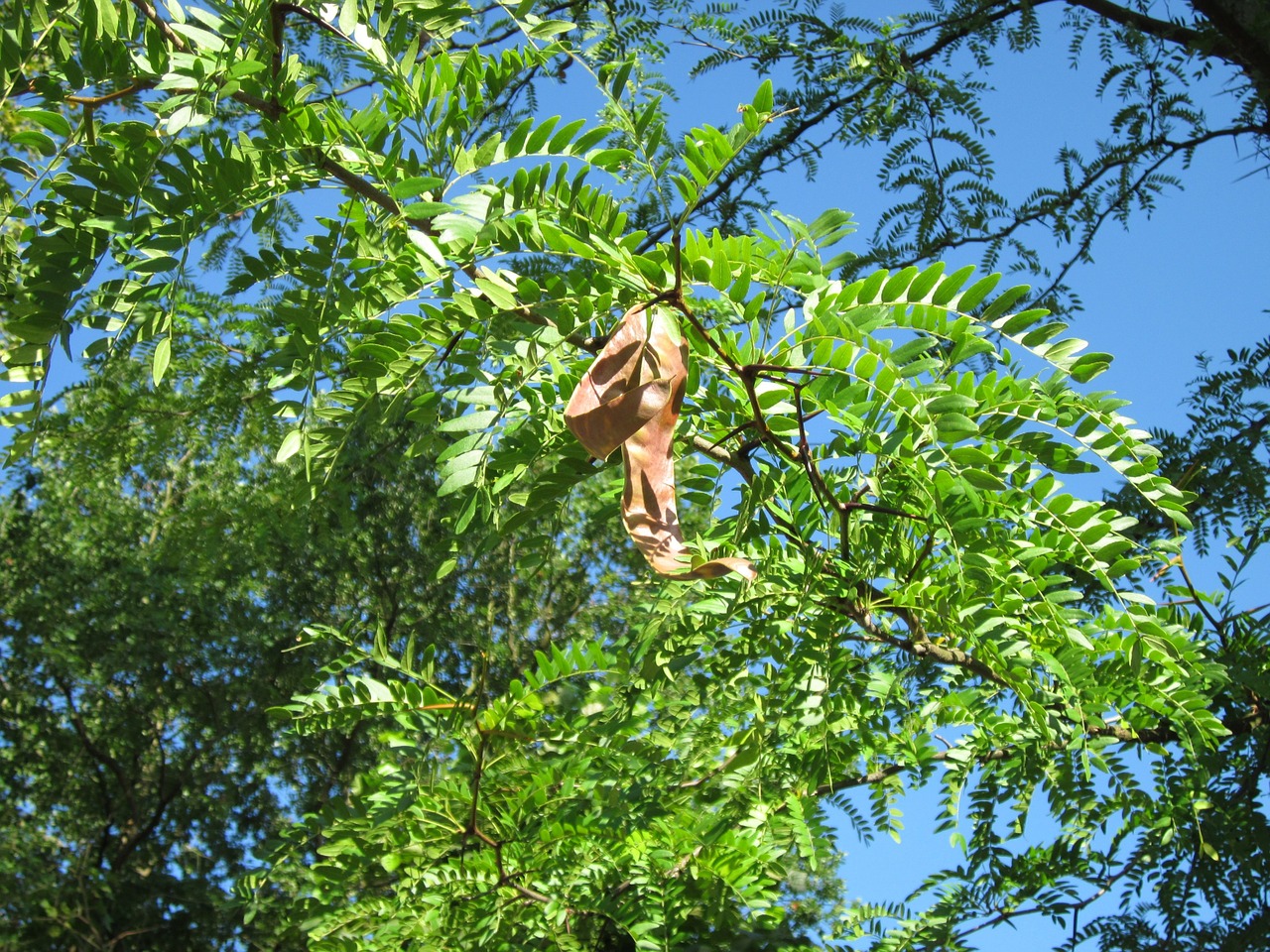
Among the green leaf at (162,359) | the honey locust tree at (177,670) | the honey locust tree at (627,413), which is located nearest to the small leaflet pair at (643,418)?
the honey locust tree at (627,413)

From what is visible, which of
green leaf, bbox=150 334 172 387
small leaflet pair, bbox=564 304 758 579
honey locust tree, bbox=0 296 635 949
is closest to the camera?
small leaflet pair, bbox=564 304 758 579

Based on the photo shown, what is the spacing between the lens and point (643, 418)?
2.69ft

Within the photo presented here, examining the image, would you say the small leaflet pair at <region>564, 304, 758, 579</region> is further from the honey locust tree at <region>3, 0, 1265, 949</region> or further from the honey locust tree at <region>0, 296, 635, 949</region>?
the honey locust tree at <region>0, 296, 635, 949</region>

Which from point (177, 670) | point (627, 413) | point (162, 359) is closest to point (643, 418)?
point (627, 413)

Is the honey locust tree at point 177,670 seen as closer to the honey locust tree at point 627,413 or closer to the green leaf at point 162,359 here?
the honey locust tree at point 627,413

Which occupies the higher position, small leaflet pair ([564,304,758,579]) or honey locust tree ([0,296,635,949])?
honey locust tree ([0,296,635,949])

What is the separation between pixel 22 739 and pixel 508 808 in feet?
24.5

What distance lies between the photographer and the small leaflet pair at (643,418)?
2.64 feet

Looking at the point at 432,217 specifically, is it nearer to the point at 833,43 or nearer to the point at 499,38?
the point at 499,38

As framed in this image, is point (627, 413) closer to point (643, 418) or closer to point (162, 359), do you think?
point (643, 418)

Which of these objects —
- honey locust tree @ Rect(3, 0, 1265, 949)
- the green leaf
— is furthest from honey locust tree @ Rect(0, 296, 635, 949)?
the green leaf

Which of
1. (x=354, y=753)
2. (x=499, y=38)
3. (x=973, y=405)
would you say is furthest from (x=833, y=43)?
(x=354, y=753)

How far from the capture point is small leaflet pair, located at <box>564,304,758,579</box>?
2.64 feet

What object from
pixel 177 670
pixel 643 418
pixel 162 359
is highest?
pixel 177 670
